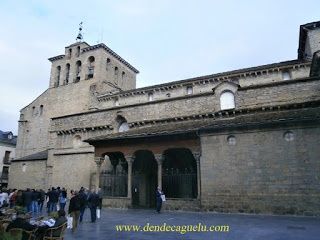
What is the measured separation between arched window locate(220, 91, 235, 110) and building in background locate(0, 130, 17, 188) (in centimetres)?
3651

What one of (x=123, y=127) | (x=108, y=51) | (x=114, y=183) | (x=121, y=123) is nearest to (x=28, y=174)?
(x=121, y=123)

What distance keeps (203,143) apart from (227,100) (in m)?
5.84

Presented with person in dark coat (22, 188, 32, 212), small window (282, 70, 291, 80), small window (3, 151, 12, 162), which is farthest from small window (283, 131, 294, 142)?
small window (3, 151, 12, 162)

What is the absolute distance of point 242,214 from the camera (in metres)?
14.6

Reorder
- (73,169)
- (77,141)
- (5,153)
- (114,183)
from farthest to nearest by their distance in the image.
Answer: (5,153)
(77,141)
(73,169)
(114,183)

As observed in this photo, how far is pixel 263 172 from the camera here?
1479 cm

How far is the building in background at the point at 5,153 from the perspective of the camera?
4334cm

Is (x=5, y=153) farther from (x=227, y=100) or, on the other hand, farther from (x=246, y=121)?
(x=246, y=121)

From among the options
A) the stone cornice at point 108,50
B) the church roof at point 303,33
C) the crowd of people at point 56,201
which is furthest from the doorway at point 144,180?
the stone cornice at point 108,50

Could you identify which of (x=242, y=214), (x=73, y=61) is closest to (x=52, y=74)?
(x=73, y=61)

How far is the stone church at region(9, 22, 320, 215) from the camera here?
1444cm

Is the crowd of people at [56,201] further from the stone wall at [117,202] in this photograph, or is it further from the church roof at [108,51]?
the church roof at [108,51]

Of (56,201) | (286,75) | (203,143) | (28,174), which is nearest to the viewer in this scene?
(56,201)

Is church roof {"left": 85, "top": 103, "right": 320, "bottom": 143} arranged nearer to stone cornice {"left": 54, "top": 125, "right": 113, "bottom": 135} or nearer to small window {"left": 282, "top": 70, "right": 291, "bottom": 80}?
stone cornice {"left": 54, "top": 125, "right": 113, "bottom": 135}
